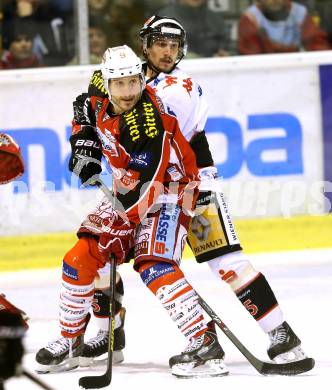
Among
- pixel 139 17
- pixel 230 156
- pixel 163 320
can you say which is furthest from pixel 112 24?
pixel 163 320

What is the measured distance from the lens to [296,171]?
7.47 m

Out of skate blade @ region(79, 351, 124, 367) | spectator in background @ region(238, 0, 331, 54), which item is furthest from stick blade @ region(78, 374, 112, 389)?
spectator in background @ region(238, 0, 331, 54)

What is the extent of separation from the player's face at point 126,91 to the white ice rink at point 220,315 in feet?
3.35

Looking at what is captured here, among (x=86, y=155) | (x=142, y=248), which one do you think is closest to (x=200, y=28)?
(x=86, y=155)

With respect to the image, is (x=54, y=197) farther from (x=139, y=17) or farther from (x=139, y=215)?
(x=139, y=215)

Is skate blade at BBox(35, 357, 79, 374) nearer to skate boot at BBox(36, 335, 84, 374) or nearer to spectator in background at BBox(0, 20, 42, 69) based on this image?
skate boot at BBox(36, 335, 84, 374)

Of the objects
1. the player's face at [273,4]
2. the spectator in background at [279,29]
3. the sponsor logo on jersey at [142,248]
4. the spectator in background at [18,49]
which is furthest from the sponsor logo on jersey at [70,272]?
the player's face at [273,4]

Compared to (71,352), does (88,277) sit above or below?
above

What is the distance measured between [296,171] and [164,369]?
2.79 meters

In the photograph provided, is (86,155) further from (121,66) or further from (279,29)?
(279,29)

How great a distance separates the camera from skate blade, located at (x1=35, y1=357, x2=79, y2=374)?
16.2 ft

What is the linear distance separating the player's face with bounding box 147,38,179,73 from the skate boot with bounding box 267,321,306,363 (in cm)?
111

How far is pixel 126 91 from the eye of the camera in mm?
4641

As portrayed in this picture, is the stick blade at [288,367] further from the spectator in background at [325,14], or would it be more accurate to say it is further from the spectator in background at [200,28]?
Answer: the spectator in background at [325,14]
